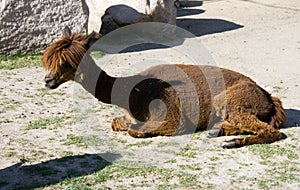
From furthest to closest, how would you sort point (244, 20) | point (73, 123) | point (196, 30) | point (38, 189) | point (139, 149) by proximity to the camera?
point (244, 20)
point (196, 30)
point (73, 123)
point (139, 149)
point (38, 189)

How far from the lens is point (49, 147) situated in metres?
6.02

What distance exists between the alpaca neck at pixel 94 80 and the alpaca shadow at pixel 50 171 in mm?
671

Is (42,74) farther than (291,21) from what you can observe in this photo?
No

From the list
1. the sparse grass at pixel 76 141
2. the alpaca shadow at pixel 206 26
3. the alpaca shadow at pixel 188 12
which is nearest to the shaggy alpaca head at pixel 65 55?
the sparse grass at pixel 76 141

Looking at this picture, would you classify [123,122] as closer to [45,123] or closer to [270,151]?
[45,123]

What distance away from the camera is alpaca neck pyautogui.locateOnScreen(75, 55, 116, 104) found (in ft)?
19.4

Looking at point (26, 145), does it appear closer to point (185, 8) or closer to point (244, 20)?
point (244, 20)

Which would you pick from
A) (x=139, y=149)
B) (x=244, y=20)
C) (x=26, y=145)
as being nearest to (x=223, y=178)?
(x=139, y=149)

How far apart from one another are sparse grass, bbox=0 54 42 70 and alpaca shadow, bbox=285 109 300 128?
447 centimetres

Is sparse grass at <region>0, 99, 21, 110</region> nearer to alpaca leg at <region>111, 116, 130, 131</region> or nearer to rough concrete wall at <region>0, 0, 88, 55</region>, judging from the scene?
alpaca leg at <region>111, 116, 130, 131</region>

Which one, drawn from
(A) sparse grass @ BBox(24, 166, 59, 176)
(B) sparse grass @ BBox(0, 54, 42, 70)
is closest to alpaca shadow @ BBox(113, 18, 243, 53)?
(B) sparse grass @ BBox(0, 54, 42, 70)

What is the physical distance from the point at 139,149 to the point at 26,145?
3.95ft

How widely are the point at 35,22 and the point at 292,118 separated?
17.0 feet

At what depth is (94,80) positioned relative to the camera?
600 centimetres
